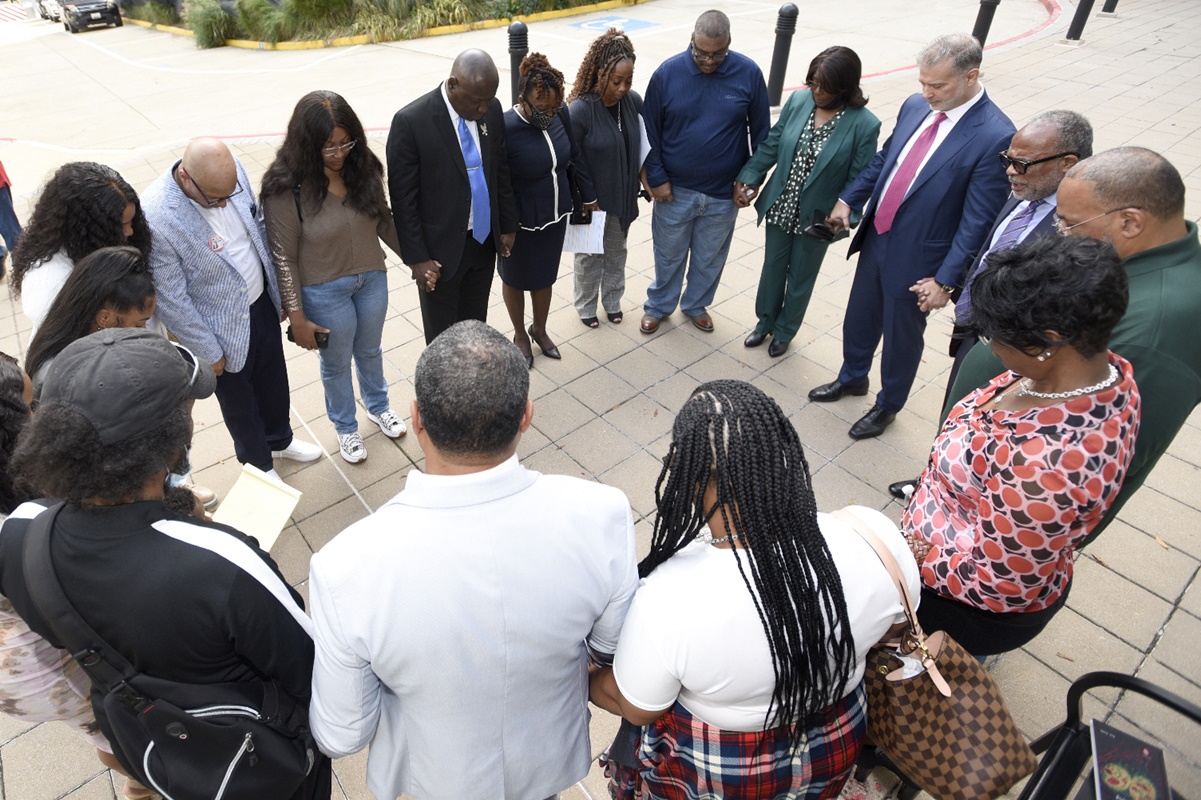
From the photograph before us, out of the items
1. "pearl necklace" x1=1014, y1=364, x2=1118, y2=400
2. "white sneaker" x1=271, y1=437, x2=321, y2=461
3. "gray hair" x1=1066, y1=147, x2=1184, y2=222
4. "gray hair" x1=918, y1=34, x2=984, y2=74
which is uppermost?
"gray hair" x1=918, y1=34, x2=984, y2=74

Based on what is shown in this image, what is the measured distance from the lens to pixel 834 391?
424cm

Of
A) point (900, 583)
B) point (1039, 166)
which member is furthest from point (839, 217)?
point (900, 583)

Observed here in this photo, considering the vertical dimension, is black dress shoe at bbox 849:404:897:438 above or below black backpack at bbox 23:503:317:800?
below

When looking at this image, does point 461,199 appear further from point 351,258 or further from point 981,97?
point 981,97

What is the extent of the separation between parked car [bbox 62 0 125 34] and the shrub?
4.65 meters

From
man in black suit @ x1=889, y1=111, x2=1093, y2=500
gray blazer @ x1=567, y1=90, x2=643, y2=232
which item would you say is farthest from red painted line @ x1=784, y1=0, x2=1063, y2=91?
man in black suit @ x1=889, y1=111, x2=1093, y2=500

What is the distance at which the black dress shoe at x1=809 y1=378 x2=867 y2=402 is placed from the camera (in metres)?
4.24

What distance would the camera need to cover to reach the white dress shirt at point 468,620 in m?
1.32

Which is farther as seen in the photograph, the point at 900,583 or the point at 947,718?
the point at 947,718

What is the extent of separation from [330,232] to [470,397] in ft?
6.68

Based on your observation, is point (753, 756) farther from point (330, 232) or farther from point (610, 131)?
point (610, 131)

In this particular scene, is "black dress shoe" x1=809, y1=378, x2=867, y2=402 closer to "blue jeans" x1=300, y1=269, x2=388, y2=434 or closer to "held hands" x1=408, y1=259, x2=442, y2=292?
Result: "held hands" x1=408, y1=259, x2=442, y2=292

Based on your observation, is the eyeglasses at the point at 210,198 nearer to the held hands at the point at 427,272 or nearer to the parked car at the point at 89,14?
the held hands at the point at 427,272

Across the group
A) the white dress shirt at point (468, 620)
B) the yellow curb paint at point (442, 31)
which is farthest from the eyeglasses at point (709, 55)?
the yellow curb paint at point (442, 31)
